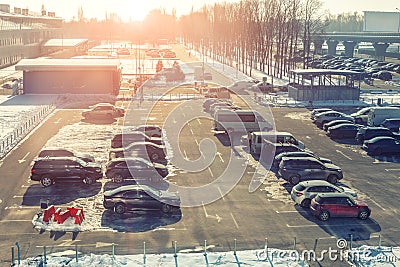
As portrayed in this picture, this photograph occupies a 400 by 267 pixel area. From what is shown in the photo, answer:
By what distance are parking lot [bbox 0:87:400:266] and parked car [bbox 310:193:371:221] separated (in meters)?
0.28

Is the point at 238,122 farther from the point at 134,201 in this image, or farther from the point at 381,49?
the point at 381,49

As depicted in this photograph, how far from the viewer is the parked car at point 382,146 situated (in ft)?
101

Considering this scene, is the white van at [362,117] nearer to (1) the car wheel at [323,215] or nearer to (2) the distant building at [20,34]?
(1) the car wheel at [323,215]

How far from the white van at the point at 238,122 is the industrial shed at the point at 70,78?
71.6ft

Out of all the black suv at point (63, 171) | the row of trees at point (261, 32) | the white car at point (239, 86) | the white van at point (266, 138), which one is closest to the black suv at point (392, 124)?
the white van at point (266, 138)

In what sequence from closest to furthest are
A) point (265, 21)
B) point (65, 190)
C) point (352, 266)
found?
point (352, 266), point (65, 190), point (265, 21)

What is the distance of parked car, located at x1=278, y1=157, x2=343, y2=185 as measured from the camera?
24.8 metres

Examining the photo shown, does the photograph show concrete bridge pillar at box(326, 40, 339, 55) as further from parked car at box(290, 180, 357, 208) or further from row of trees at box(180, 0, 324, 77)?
parked car at box(290, 180, 357, 208)

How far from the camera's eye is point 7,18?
275ft

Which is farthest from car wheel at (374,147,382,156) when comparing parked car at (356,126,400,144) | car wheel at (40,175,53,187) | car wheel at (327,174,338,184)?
car wheel at (40,175,53,187)

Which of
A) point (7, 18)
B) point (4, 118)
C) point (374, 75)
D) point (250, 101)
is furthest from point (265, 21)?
point (4, 118)

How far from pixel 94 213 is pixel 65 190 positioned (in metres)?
3.65

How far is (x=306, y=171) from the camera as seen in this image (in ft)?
82.3

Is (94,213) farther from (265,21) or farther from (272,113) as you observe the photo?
(265,21)
